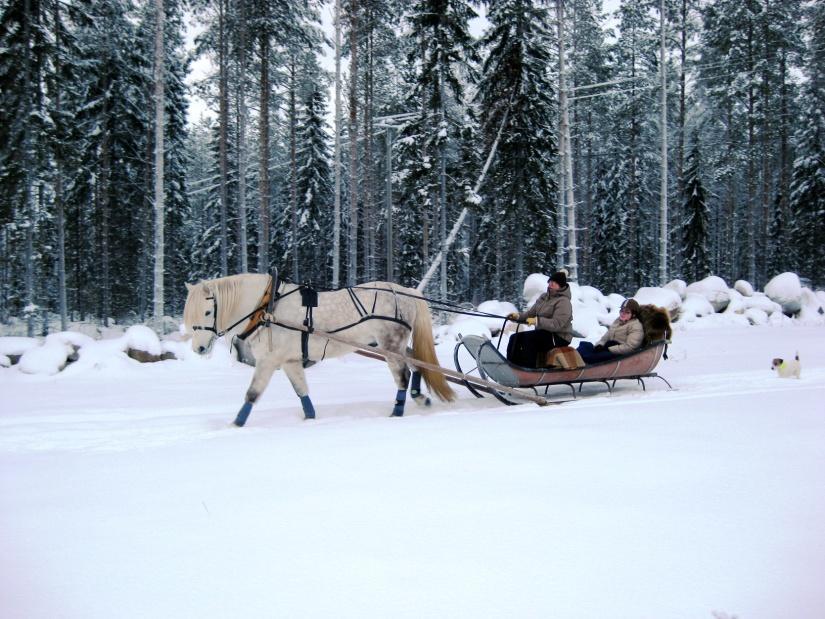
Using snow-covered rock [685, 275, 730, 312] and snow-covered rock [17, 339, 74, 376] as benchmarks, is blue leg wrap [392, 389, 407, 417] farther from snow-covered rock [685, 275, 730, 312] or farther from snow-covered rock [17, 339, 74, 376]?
snow-covered rock [685, 275, 730, 312]

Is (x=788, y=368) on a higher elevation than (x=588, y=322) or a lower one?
lower

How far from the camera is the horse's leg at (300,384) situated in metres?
5.89

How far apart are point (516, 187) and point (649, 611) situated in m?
19.1

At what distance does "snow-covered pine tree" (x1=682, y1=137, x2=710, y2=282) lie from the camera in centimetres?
3031

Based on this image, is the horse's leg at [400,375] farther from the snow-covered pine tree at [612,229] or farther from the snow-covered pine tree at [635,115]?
the snow-covered pine tree at [612,229]

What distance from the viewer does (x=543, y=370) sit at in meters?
6.76

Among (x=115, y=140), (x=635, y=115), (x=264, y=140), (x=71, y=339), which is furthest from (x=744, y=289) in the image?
(x=115, y=140)

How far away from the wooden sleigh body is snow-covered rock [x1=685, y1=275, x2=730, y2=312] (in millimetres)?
11721

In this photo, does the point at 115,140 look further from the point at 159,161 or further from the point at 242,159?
the point at 159,161

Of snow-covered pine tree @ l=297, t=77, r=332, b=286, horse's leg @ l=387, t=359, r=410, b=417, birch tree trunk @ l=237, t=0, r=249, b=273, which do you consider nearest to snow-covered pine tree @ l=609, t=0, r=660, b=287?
birch tree trunk @ l=237, t=0, r=249, b=273

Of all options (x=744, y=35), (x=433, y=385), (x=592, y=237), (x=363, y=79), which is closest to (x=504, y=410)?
(x=433, y=385)

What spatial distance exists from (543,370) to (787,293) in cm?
1508

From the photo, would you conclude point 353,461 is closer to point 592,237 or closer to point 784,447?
point 784,447

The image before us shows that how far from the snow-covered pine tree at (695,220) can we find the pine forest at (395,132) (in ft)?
0.44
